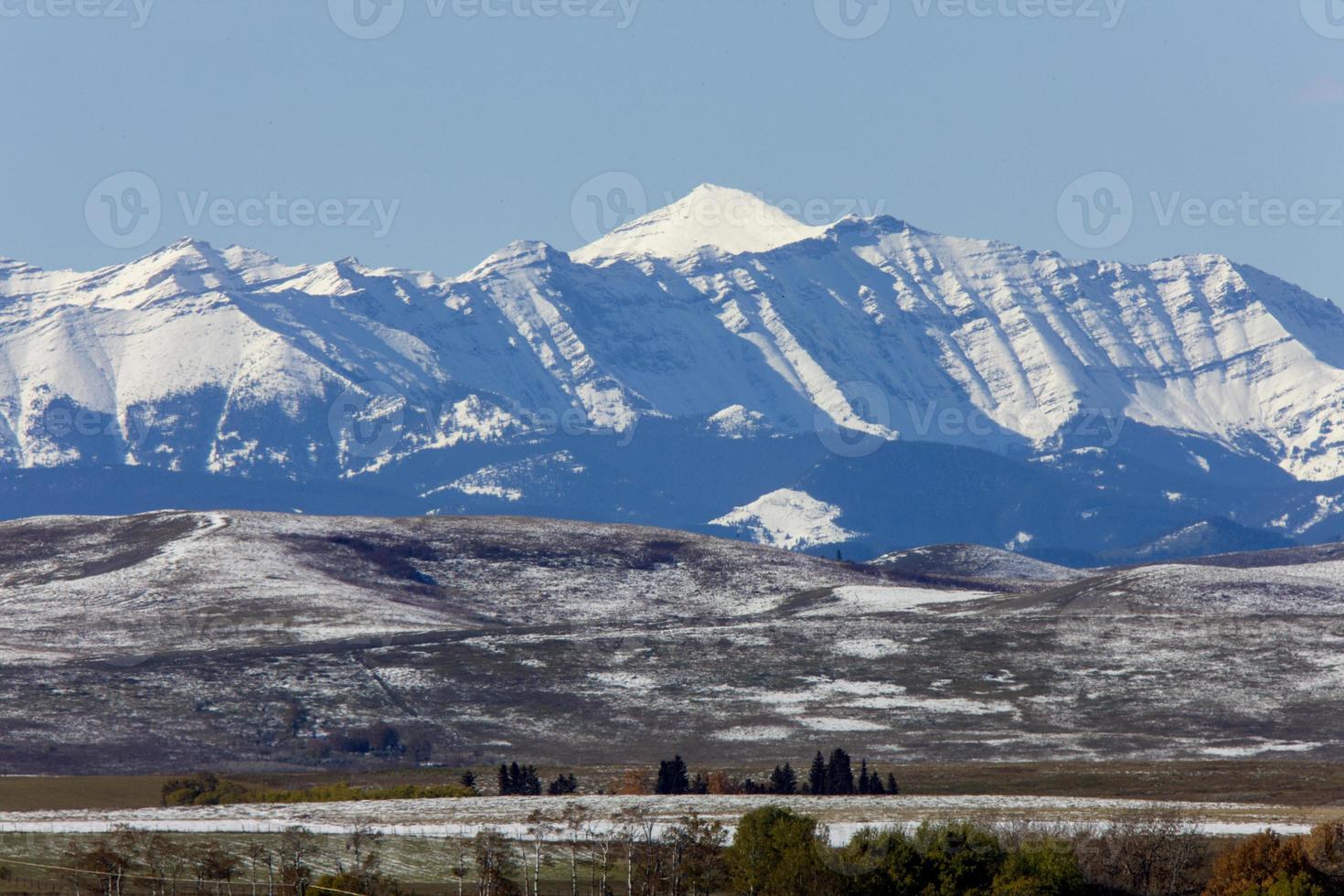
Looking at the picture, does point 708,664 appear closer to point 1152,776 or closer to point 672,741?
point 672,741

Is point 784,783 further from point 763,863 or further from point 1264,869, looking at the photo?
point 1264,869

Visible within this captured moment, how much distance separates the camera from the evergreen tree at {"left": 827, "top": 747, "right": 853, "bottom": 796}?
128875mm

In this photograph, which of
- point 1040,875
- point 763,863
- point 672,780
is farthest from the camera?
point 672,780

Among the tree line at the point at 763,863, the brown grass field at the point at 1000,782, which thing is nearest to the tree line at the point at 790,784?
the brown grass field at the point at 1000,782

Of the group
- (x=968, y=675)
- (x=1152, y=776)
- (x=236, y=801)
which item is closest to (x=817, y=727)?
(x=968, y=675)

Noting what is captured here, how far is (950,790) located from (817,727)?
135 ft

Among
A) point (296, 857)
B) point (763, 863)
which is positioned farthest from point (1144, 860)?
point (296, 857)

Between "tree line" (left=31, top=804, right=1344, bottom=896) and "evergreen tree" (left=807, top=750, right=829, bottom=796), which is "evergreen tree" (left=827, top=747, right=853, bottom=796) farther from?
"tree line" (left=31, top=804, right=1344, bottom=896)

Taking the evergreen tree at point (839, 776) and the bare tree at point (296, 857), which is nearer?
the bare tree at point (296, 857)

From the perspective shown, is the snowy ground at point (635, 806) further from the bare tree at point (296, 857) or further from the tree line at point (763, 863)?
the tree line at point (763, 863)

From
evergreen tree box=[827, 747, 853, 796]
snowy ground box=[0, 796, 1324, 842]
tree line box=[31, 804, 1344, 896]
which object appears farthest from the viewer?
evergreen tree box=[827, 747, 853, 796]

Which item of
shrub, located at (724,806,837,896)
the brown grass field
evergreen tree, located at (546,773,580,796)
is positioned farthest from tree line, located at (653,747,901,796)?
shrub, located at (724,806,837,896)

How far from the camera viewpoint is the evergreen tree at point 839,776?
423 feet

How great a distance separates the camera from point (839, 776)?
13012cm
